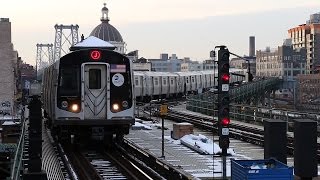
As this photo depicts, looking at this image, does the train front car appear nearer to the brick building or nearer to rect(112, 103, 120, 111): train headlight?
rect(112, 103, 120, 111): train headlight

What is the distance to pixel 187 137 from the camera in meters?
22.5

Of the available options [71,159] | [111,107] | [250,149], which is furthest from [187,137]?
[71,159]

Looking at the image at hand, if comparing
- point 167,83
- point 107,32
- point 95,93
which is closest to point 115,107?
point 95,93

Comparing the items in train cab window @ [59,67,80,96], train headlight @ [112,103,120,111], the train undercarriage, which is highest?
train cab window @ [59,67,80,96]

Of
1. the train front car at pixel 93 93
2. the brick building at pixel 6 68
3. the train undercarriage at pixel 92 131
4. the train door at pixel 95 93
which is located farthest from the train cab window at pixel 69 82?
the brick building at pixel 6 68

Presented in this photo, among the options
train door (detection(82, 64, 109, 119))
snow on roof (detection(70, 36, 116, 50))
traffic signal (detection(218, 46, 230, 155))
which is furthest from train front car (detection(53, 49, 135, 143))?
traffic signal (detection(218, 46, 230, 155))

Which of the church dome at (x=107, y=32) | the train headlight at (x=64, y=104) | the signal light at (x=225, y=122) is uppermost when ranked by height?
the church dome at (x=107, y=32)

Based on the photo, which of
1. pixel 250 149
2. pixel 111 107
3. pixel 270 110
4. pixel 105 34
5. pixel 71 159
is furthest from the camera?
pixel 105 34

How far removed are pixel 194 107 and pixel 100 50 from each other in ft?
93.1

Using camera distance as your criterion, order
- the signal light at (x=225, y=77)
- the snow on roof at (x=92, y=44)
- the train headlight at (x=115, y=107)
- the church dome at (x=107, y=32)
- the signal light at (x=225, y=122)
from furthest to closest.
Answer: the church dome at (x=107, y=32), the snow on roof at (x=92, y=44), the train headlight at (x=115, y=107), the signal light at (x=225, y=77), the signal light at (x=225, y=122)

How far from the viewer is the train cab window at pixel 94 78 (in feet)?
64.4

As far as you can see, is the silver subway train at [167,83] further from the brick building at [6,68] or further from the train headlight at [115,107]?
the train headlight at [115,107]

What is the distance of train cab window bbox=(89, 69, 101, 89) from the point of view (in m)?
19.6

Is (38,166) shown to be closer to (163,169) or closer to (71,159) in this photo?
(163,169)
